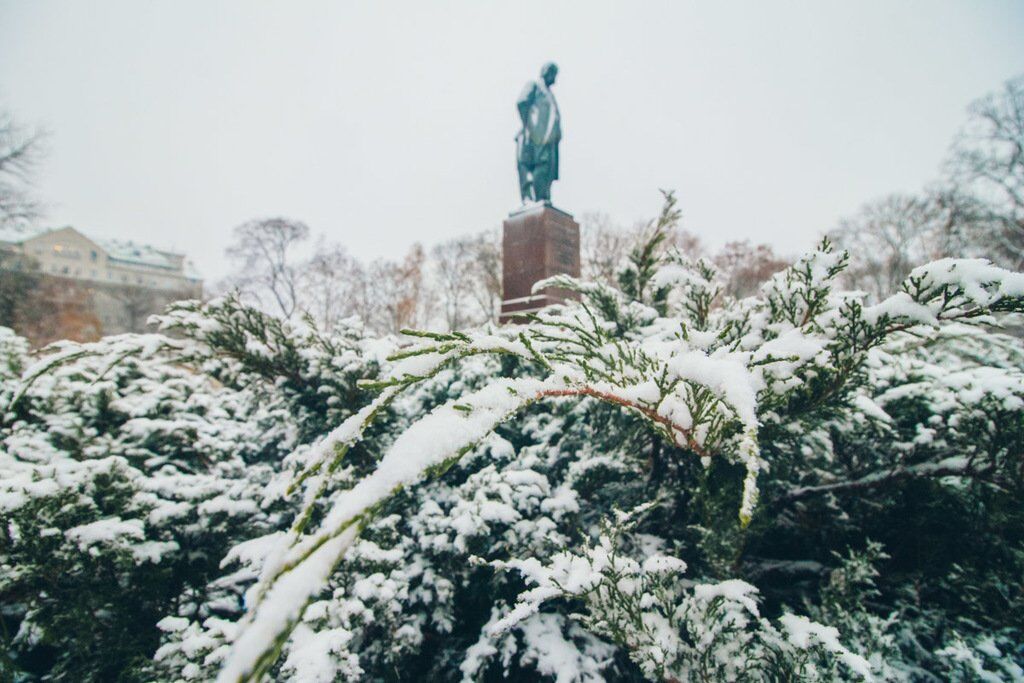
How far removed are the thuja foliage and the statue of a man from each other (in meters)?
7.08

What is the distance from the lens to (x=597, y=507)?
6.56 ft

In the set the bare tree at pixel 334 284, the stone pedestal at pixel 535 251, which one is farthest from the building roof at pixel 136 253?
the stone pedestal at pixel 535 251

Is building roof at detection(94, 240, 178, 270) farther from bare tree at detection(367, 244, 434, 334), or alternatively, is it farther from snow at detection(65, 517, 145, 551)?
snow at detection(65, 517, 145, 551)

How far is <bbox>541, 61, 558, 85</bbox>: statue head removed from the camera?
28.5 ft

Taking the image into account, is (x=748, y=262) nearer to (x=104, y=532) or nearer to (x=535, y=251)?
(x=535, y=251)

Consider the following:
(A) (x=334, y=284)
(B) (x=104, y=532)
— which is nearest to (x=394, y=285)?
(A) (x=334, y=284)

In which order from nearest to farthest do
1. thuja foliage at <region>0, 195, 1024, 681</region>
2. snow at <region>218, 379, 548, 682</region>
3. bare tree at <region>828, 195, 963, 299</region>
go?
snow at <region>218, 379, 548, 682</region>
thuja foliage at <region>0, 195, 1024, 681</region>
bare tree at <region>828, 195, 963, 299</region>

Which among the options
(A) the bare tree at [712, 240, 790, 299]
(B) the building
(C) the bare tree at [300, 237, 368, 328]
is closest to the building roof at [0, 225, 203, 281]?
(B) the building

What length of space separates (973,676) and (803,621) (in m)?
0.57

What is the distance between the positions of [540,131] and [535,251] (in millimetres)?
3271

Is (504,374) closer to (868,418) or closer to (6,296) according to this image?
(868,418)

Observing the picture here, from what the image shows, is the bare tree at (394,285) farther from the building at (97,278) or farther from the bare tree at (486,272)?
the building at (97,278)

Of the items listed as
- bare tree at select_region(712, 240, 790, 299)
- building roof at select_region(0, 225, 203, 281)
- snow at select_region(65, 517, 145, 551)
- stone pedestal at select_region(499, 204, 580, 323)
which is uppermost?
building roof at select_region(0, 225, 203, 281)

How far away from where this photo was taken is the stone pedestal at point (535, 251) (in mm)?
6738
